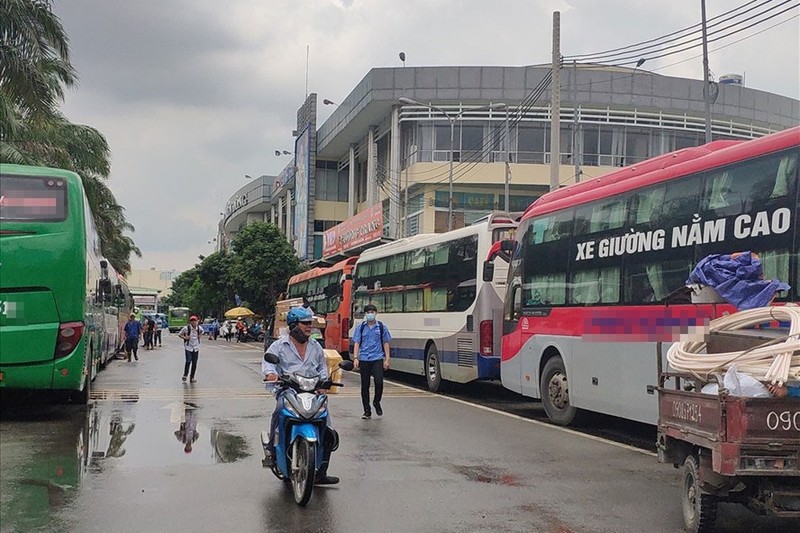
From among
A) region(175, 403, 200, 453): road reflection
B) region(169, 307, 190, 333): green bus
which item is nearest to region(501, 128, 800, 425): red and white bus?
region(175, 403, 200, 453): road reflection

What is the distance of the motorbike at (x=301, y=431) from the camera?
22.6 ft

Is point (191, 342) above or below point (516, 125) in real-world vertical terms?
below

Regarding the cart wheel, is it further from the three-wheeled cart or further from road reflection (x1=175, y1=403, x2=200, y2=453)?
road reflection (x1=175, y1=403, x2=200, y2=453)

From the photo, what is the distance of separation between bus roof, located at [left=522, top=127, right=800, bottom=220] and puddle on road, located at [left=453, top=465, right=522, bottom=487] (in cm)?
395

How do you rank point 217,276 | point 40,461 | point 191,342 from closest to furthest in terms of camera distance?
point 40,461
point 191,342
point 217,276

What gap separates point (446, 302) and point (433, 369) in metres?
1.61

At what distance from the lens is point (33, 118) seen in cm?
2139

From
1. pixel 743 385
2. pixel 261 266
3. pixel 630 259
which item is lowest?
pixel 743 385

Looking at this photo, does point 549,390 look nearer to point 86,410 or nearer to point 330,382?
point 330,382

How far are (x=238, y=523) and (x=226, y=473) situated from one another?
204cm

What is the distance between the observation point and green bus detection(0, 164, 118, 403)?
10.7 m

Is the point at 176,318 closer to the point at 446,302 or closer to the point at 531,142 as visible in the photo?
the point at 531,142

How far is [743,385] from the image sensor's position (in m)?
5.54

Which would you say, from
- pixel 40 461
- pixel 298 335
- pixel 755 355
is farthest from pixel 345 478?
pixel 755 355
